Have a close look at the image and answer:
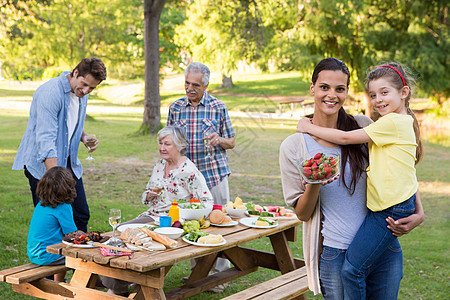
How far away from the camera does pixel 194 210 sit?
438cm

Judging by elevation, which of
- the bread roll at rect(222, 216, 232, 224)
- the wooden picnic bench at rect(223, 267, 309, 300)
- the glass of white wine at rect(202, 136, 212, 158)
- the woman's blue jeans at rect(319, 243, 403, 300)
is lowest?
the wooden picnic bench at rect(223, 267, 309, 300)

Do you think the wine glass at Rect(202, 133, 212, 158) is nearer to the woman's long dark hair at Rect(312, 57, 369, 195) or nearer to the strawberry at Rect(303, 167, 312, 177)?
the woman's long dark hair at Rect(312, 57, 369, 195)

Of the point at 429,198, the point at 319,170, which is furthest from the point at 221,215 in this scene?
the point at 429,198

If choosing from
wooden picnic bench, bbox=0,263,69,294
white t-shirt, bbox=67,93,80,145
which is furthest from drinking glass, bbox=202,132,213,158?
wooden picnic bench, bbox=0,263,69,294

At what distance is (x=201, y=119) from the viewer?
5379 mm

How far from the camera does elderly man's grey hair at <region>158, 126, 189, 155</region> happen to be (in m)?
4.93

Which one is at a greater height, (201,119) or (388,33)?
(388,33)

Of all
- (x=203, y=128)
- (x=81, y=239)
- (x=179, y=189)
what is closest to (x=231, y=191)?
(x=203, y=128)

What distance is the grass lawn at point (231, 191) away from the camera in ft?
19.9

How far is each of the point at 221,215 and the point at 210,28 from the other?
2457cm

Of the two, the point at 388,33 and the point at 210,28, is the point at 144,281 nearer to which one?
the point at 388,33

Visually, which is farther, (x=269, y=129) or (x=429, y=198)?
(x=269, y=129)

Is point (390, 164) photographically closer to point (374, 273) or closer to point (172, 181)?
point (374, 273)

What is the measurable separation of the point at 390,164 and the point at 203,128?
3.02m
